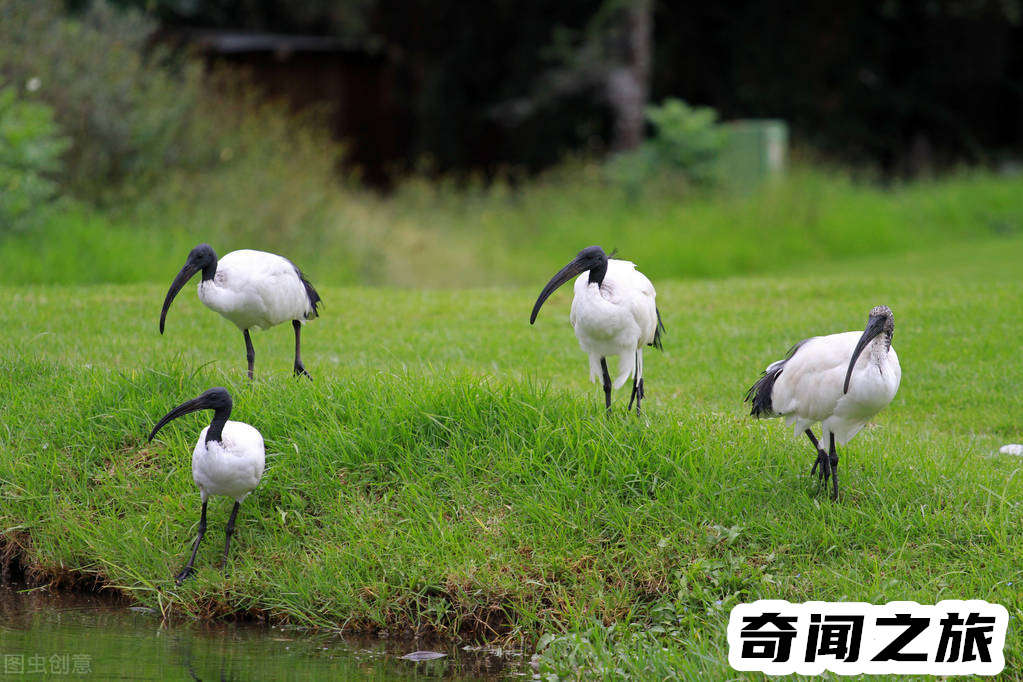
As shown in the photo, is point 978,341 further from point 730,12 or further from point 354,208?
point 730,12

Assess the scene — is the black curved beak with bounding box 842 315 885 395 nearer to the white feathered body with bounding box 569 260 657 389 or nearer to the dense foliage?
the white feathered body with bounding box 569 260 657 389

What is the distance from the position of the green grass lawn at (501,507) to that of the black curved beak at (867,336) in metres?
0.78

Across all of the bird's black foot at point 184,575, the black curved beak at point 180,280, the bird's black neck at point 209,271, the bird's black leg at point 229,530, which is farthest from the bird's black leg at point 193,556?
the bird's black neck at point 209,271

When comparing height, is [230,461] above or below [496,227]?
below

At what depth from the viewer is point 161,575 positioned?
5.61 m

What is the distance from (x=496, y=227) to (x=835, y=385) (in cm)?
1205

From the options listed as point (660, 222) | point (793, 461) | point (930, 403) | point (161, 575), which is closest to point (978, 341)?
point (930, 403)

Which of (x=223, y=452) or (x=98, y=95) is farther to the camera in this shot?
(x=98, y=95)

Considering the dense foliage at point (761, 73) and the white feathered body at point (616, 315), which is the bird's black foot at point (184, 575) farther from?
the dense foliage at point (761, 73)

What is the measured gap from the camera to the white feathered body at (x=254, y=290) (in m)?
6.28

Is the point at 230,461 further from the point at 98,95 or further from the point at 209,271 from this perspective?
the point at 98,95

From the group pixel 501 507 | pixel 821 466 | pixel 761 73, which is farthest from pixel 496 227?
pixel 821 466

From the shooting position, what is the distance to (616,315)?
569cm

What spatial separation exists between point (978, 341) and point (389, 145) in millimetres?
18883
